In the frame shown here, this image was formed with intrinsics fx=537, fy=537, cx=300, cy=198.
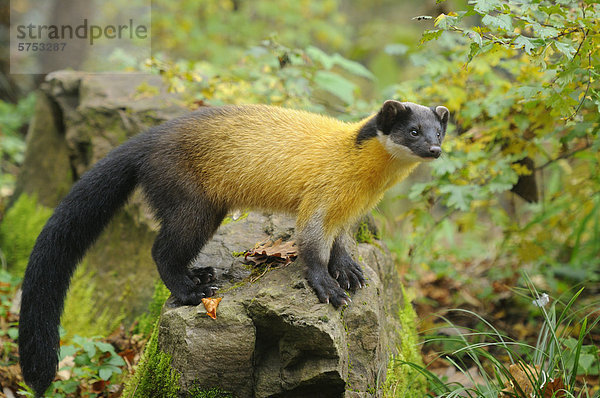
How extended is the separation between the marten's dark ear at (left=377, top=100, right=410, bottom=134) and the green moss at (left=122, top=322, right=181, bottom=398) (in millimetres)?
2785

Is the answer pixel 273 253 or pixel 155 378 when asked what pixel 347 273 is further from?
pixel 155 378

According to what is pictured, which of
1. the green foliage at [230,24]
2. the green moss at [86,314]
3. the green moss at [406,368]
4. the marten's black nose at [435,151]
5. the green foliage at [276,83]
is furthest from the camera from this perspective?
the green foliage at [230,24]

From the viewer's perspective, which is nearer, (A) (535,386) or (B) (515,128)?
(A) (535,386)

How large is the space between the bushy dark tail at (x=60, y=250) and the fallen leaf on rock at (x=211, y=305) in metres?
1.59

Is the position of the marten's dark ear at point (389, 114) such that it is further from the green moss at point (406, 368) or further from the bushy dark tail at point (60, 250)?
the bushy dark tail at point (60, 250)

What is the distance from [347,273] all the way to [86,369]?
2874 millimetres

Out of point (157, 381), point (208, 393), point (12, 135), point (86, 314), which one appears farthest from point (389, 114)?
point (12, 135)

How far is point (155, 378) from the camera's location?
15.2 feet

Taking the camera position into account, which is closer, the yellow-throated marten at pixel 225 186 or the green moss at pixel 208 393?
the green moss at pixel 208 393

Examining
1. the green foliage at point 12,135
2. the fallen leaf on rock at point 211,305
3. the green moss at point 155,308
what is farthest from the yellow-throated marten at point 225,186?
the green foliage at point 12,135

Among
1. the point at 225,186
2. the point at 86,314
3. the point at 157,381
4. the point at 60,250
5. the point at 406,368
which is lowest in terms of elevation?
the point at 86,314

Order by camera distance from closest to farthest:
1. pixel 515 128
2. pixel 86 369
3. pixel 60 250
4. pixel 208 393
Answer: pixel 208 393, pixel 60 250, pixel 86 369, pixel 515 128

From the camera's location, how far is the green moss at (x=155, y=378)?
4477mm

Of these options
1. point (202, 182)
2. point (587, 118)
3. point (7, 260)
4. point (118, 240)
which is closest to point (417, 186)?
point (587, 118)
